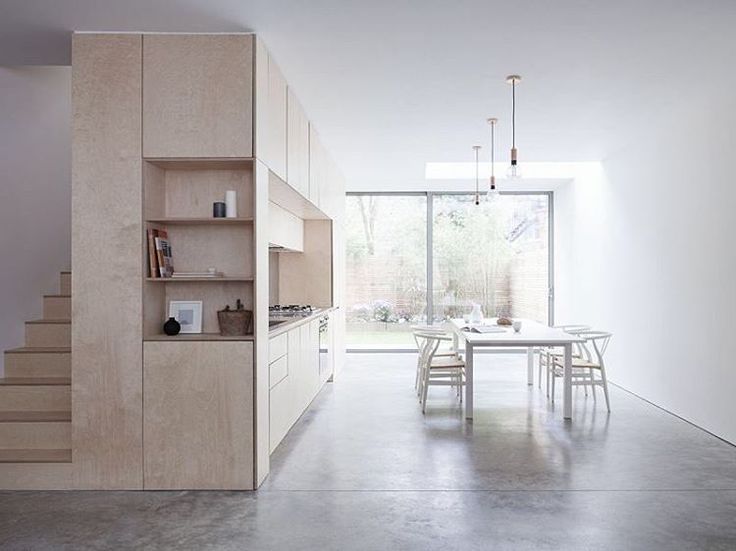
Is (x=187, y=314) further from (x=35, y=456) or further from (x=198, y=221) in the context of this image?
(x=35, y=456)

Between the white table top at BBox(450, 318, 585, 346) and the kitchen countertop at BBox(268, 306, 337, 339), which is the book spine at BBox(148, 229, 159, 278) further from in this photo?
the white table top at BBox(450, 318, 585, 346)

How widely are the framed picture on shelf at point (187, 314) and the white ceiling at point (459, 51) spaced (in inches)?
64.2

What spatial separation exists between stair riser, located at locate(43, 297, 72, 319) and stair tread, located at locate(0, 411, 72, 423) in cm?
104

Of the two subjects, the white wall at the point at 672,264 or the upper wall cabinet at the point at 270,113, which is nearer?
the upper wall cabinet at the point at 270,113

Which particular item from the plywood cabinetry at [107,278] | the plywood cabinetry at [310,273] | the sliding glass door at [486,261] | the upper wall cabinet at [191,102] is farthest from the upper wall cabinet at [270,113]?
the sliding glass door at [486,261]

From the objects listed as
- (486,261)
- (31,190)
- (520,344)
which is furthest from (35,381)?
(486,261)

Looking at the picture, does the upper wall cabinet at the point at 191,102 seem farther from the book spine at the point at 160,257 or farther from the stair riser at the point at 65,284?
the stair riser at the point at 65,284

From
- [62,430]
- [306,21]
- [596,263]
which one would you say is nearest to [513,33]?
[306,21]

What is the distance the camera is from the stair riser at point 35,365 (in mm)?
4262

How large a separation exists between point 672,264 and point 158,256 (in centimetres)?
452

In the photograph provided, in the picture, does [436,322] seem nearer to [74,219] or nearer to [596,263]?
[596,263]

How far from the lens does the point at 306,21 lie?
346 centimetres

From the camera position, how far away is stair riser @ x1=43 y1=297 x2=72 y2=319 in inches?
189

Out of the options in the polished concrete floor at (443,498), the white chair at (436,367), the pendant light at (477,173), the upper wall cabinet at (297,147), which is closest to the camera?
the polished concrete floor at (443,498)
